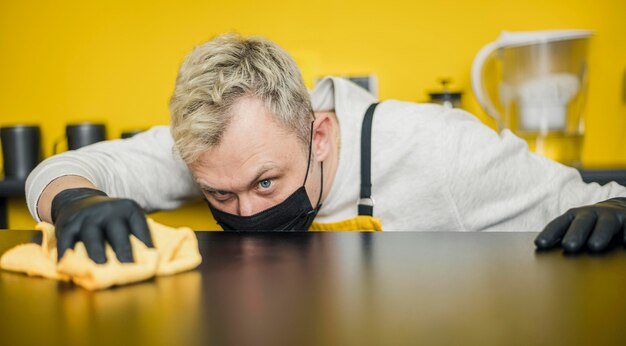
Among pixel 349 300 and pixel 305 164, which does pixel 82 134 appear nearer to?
pixel 305 164

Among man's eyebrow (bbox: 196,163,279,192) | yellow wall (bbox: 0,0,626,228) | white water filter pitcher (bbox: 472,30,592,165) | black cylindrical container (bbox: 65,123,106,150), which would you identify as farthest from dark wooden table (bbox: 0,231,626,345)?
black cylindrical container (bbox: 65,123,106,150)

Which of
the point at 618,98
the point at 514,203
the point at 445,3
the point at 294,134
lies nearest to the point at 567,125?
the point at 618,98

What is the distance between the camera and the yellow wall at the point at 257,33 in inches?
77.7

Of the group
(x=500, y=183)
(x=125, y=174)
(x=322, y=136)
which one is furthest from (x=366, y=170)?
(x=125, y=174)

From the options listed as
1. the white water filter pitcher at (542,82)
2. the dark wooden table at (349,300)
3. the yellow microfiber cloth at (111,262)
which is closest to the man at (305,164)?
the yellow microfiber cloth at (111,262)

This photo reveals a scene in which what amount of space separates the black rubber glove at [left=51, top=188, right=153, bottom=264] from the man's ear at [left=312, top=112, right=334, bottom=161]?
1.81ft

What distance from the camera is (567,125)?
1807 mm

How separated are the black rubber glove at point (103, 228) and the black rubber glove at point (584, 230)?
1.36ft

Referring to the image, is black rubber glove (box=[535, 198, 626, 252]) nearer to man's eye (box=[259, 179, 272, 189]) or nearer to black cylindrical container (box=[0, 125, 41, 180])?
man's eye (box=[259, 179, 272, 189])

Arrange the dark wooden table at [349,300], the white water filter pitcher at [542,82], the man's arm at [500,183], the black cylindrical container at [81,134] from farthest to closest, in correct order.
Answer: the black cylindrical container at [81,134], the white water filter pitcher at [542,82], the man's arm at [500,183], the dark wooden table at [349,300]

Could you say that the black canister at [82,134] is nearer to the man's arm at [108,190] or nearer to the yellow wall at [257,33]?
the yellow wall at [257,33]

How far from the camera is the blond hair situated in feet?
3.44

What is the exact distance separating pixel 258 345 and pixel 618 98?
73.5 inches

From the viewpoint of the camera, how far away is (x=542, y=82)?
179cm
